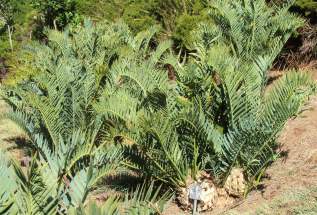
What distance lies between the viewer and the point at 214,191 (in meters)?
5.49

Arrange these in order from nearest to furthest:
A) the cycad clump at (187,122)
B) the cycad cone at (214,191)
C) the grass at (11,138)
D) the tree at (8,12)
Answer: the cycad clump at (187,122)
the cycad cone at (214,191)
the grass at (11,138)
the tree at (8,12)

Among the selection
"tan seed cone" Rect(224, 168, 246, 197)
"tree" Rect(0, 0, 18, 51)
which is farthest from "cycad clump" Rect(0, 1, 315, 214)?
"tree" Rect(0, 0, 18, 51)

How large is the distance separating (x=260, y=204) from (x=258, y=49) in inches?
124

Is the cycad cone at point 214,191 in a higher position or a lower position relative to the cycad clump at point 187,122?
lower

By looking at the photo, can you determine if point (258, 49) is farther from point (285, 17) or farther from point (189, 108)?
point (189, 108)

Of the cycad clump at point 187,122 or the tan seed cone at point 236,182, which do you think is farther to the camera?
the tan seed cone at point 236,182

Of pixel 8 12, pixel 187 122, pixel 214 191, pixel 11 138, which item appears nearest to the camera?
pixel 187 122

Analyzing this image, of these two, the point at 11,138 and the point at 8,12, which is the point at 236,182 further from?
the point at 8,12

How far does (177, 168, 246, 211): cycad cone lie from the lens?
17.8ft

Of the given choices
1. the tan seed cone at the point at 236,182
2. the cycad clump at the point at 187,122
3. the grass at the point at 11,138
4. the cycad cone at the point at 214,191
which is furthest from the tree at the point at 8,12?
the tan seed cone at the point at 236,182

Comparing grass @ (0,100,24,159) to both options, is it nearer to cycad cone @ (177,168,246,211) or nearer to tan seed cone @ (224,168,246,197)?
cycad cone @ (177,168,246,211)

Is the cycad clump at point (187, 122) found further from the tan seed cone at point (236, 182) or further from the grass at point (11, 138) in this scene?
the grass at point (11, 138)

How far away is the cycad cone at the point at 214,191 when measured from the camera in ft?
17.8

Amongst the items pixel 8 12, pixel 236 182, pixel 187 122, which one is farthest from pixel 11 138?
pixel 8 12
